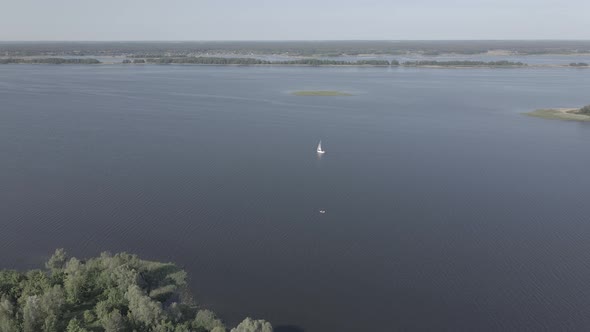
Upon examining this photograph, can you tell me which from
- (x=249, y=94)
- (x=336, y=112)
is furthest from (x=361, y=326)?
(x=249, y=94)

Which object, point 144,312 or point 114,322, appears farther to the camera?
point 144,312

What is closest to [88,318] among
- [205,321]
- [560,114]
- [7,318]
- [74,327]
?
[74,327]

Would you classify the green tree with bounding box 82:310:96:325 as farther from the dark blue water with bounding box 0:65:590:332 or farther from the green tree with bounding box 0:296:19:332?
the dark blue water with bounding box 0:65:590:332

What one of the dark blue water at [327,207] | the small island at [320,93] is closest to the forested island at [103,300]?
the dark blue water at [327,207]

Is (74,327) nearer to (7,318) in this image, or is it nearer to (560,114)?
(7,318)

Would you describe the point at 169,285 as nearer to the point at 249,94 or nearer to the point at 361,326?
the point at 361,326

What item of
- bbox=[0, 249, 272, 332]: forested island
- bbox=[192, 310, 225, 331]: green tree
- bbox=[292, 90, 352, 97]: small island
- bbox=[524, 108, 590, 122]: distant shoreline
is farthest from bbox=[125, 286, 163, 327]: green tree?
bbox=[292, 90, 352, 97]: small island
